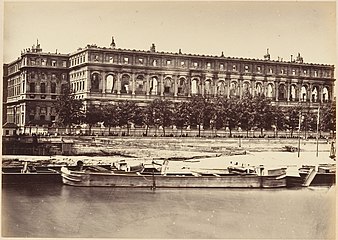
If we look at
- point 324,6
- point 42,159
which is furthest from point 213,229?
point 324,6

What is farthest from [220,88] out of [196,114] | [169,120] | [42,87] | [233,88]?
[42,87]

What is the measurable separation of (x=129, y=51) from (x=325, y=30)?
1.01 meters

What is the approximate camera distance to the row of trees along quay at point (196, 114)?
3400 mm

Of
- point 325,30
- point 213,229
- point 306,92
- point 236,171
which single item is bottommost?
point 213,229

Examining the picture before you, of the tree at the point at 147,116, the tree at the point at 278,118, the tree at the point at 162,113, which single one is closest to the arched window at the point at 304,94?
the tree at the point at 278,118

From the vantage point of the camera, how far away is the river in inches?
128

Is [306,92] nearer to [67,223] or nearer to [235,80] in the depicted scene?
[235,80]

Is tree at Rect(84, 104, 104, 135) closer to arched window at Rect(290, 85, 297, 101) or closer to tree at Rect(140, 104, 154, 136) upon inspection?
tree at Rect(140, 104, 154, 136)

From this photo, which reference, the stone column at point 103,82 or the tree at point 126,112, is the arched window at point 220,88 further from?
the stone column at point 103,82

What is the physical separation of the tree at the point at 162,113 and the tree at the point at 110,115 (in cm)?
20

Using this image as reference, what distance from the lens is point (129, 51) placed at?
3361 mm

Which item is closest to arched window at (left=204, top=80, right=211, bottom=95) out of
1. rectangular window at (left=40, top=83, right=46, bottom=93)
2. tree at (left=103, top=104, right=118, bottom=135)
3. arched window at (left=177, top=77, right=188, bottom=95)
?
arched window at (left=177, top=77, right=188, bottom=95)

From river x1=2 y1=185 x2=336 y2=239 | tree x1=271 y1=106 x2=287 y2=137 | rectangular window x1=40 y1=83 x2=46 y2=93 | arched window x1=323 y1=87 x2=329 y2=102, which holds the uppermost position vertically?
rectangular window x1=40 y1=83 x2=46 y2=93

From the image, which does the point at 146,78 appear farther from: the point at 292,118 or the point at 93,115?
the point at 292,118
